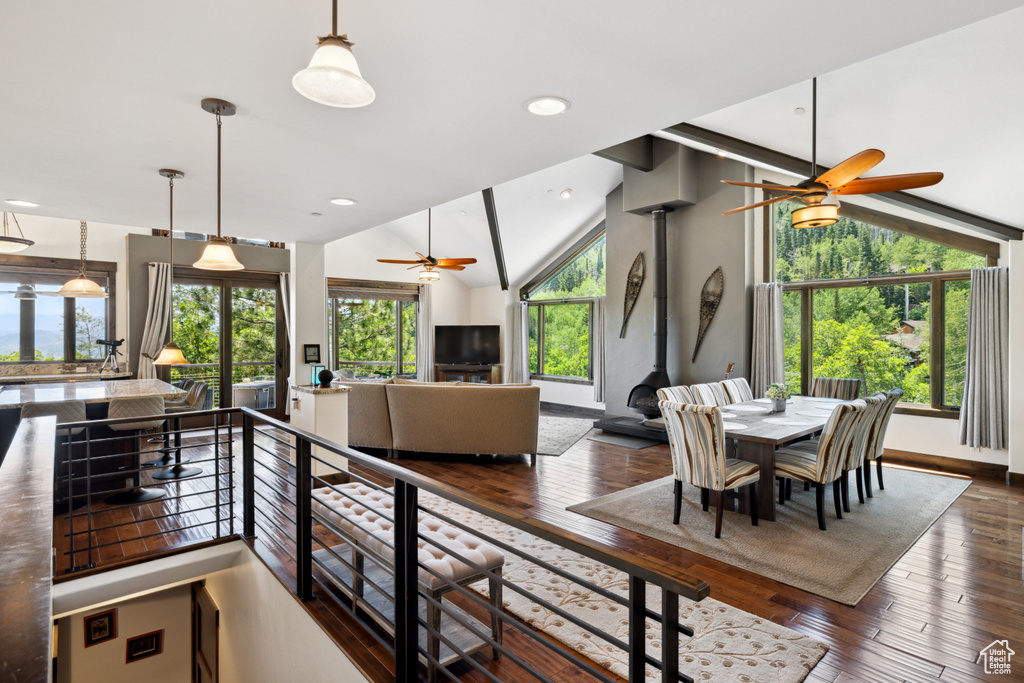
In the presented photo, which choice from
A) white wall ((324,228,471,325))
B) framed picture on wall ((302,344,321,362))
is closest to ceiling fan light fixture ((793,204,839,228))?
framed picture on wall ((302,344,321,362))

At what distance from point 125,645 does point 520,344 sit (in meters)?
7.02

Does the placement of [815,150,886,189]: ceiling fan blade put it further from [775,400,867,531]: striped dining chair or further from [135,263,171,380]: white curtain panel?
A: [135,263,171,380]: white curtain panel

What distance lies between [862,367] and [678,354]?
2.05 m

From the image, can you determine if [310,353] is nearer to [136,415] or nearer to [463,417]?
[463,417]

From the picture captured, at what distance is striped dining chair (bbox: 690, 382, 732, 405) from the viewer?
4.95 metres

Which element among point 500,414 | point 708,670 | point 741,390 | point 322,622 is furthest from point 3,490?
point 741,390

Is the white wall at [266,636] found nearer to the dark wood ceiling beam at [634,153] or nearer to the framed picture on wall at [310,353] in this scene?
the framed picture on wall at [310,353]

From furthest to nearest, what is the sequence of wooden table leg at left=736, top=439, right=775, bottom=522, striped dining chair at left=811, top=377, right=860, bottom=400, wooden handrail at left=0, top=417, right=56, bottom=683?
striped dining chair at left=811, top=377, right=860, bottom=400 < wooden table leg at left=736, top=439, right=775, bottom=522 < wooden handrail at left=0, top=417, right=56, bottom=683

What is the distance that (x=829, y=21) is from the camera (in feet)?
5.15

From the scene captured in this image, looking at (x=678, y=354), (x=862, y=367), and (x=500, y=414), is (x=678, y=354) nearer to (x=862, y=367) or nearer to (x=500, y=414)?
(x=862, y=367)

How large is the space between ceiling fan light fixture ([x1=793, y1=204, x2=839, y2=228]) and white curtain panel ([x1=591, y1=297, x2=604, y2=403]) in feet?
16.0

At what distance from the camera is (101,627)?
3.49 metres
